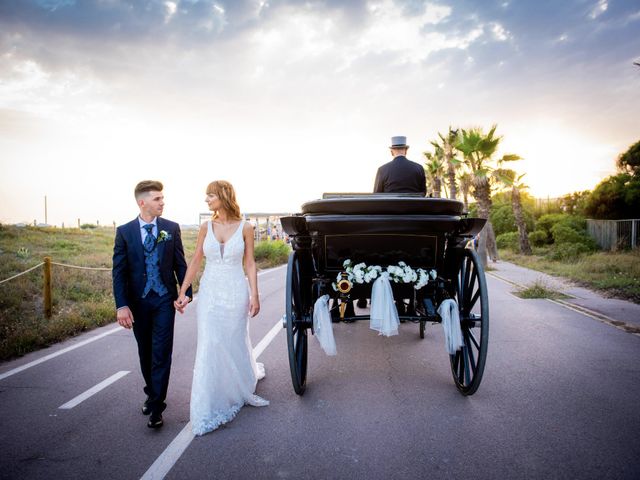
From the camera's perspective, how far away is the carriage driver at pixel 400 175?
213 inches

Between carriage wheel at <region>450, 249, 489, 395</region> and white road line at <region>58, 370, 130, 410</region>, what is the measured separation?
A: 3.73 metres

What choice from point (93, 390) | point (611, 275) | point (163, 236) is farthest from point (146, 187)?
point (611, 275)

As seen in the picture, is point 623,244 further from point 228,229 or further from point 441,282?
point 228,229

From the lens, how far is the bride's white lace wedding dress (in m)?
3.58

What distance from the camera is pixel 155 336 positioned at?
3586 mm

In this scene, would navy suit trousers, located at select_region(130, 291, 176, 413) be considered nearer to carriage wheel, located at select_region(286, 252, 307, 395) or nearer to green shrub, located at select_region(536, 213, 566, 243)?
carriage wheel, located at select_region(286, 252, 307, 395)

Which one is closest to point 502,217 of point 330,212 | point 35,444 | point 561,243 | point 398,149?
point 561,243

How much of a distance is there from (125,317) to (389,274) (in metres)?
2.45

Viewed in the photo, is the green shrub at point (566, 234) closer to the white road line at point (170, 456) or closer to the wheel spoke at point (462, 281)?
the wheel spoke at point (462, 281)

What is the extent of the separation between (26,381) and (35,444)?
5.72ft

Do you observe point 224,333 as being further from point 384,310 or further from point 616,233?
point 616,233

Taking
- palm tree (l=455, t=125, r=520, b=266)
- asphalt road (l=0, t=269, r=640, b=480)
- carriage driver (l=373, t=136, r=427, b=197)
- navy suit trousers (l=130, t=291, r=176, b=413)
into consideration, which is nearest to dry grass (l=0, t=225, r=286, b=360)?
asphalt road (l=0, t=269, r=640, b=480)

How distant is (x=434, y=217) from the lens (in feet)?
12.5

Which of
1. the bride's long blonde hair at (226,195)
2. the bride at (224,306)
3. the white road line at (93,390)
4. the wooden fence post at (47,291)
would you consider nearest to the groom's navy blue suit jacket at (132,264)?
the bride at (224,306)
